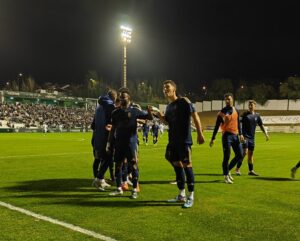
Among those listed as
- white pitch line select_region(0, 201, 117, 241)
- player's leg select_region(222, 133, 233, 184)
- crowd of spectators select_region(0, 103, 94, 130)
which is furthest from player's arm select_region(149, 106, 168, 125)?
crowd of spectators select_region(0, 103, 94, 130)

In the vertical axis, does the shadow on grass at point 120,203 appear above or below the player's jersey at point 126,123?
below

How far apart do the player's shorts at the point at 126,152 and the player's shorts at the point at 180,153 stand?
103cm

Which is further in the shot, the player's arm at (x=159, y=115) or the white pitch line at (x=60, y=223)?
the player's arm at (x=159, y=115)

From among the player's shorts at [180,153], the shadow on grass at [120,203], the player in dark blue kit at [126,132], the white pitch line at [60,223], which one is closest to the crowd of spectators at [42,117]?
the player in dark blue kit at [126,132]

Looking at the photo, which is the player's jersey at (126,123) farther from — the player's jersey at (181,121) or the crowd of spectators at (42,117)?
the crowd of spectators at (42,117)

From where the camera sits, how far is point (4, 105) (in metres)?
78.1

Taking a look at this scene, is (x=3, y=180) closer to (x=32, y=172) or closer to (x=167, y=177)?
(x=32, y=172)

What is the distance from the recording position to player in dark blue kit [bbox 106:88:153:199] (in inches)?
345

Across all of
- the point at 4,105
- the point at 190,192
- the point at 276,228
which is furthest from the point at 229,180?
the point at 4,105

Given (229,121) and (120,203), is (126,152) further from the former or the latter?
(229,121)

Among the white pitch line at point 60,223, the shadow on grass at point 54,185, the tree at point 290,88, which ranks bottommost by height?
the shadow on grass at point 54,185

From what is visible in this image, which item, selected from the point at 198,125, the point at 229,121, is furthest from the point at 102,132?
the point at 229,121

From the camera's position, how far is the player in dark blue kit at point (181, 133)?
308 inches

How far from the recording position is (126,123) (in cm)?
884
